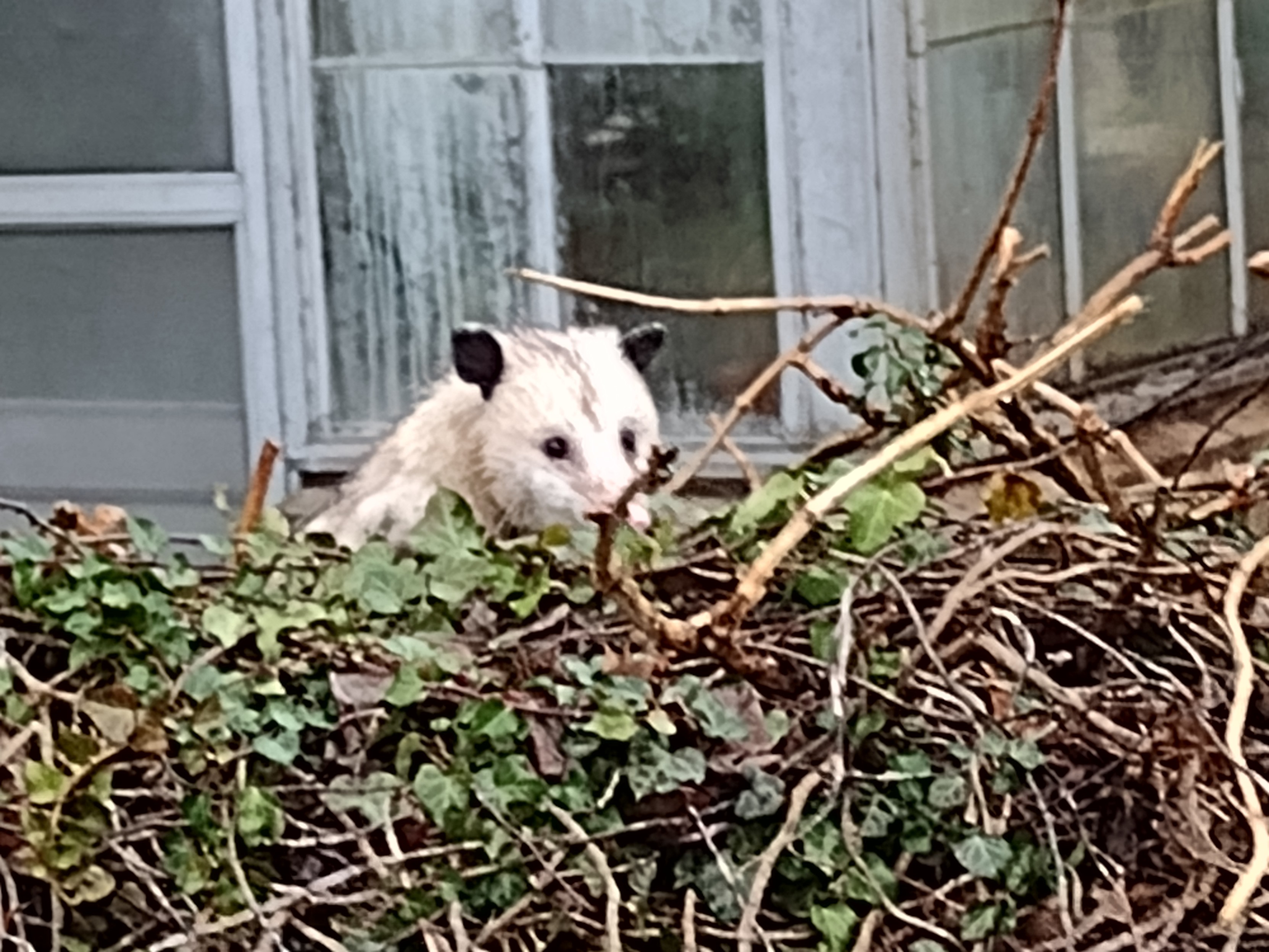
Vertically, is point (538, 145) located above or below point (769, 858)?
above

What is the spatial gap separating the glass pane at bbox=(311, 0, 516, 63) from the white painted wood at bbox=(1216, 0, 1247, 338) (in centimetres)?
64

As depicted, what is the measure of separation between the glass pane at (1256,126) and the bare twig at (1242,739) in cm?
74

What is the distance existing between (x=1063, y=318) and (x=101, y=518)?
0.85 m

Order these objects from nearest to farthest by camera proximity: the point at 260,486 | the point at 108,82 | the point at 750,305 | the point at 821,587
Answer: the point at 821,587, the point at 750,305, the point at 260,486, the point at 108,82

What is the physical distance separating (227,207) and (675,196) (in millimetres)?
386

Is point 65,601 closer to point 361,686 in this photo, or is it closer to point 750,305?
point 361,686

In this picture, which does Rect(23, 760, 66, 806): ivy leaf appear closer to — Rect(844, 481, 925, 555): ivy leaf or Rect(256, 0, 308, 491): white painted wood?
Rect(844, 481, 925, 555): ivy leaf

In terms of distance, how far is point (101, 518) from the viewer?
1061 mm

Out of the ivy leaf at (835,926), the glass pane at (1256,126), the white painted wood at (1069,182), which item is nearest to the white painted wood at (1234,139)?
the glass pane at (1256,126)

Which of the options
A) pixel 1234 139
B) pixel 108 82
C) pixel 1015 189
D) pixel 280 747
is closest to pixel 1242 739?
pixel 1015 189

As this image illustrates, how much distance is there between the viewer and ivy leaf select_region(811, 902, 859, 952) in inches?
29.8

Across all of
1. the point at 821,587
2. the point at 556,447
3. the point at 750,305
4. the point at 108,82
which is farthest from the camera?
the point at 108,82

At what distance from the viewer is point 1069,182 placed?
150 cm

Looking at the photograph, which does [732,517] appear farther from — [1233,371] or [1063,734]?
[1233,371]
